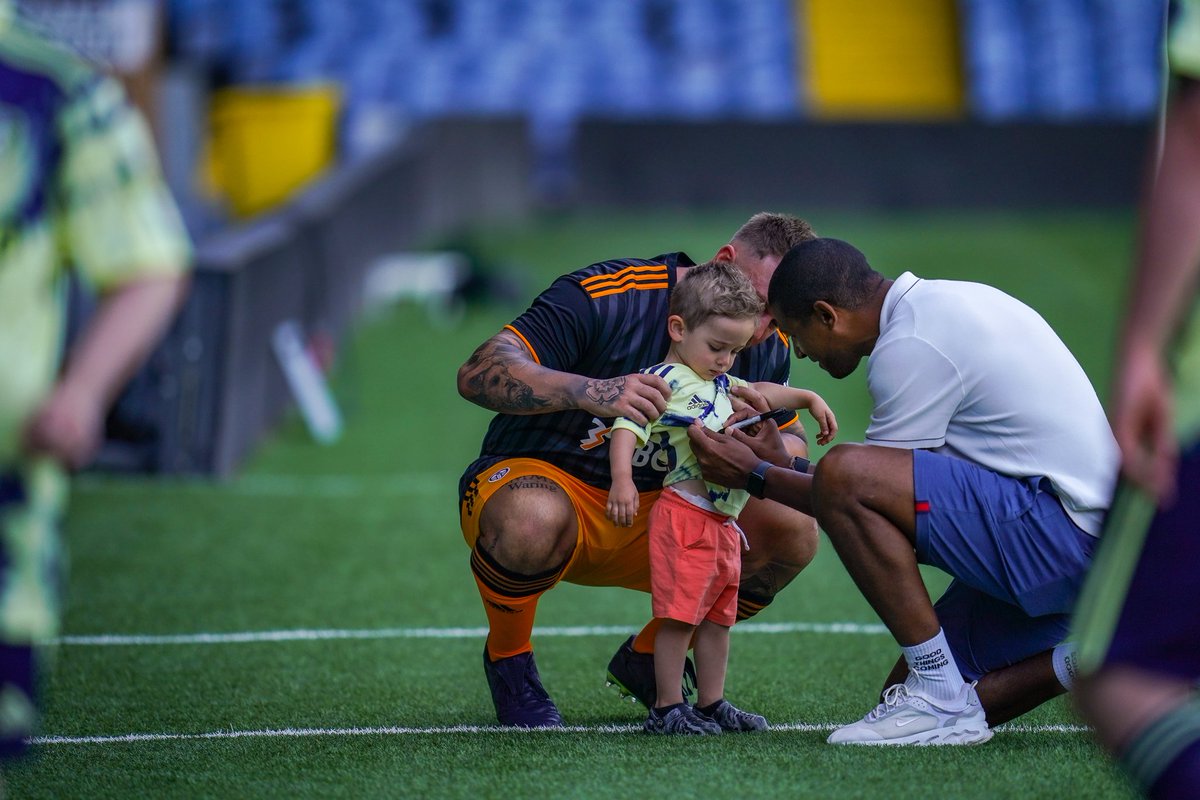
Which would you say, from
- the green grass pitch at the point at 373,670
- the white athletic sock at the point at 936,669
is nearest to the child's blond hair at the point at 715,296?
the white athletic sock at the point at 936,669

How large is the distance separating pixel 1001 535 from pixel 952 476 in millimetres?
184

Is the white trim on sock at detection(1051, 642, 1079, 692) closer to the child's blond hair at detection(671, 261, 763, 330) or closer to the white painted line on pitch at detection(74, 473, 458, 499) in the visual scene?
the child's blond hair at detection(671, 261, 763, 330)

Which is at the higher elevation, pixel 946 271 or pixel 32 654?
pixel 32 654

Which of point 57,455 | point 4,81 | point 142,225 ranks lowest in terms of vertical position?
point 57,455

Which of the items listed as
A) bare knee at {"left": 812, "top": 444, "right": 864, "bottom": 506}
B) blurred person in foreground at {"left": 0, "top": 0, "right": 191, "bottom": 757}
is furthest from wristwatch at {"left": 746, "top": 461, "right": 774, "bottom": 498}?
blurred person in foreground at {"left": 0, "top": 0, "right": 191, "bottom": 757}

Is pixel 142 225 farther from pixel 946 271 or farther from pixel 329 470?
pixel 946 271

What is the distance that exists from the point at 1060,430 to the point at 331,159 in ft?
55.0

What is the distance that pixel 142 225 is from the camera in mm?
2514

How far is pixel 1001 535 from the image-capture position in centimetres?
377

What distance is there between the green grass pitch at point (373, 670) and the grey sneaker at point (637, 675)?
3.8 inches

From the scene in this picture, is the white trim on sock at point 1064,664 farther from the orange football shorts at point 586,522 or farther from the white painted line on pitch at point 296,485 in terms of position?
the white painted line on pitch at point 296,485

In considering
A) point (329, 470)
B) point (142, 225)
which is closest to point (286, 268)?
point (329, 470)

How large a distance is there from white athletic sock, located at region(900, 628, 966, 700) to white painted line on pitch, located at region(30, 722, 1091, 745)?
358 millimetres

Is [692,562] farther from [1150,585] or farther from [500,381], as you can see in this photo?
[1150,585]
